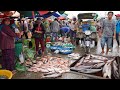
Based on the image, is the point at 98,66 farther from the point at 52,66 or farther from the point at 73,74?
the point at 52,66

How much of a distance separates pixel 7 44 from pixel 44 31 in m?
0.91

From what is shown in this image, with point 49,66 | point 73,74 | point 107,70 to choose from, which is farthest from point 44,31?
point 107,70

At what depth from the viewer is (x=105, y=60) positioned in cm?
636

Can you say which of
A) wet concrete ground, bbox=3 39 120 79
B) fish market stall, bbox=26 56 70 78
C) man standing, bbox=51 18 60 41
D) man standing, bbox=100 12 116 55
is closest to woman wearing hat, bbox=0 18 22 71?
wet concrete ground, bbox=3 39 120 79

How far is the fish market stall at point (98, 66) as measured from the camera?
621 cm

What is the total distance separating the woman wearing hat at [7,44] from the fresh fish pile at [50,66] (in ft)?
1.61

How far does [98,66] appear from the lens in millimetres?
6301

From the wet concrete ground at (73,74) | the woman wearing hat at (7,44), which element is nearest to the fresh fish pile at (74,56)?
the wet concrete ground at (73,74)

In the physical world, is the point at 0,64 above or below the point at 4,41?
below

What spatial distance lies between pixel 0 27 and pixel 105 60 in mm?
2545

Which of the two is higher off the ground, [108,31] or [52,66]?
[108,31]
